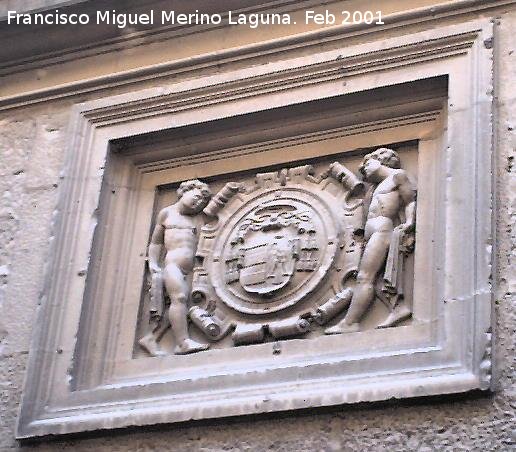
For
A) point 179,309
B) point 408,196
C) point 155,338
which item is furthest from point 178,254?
point 408,196

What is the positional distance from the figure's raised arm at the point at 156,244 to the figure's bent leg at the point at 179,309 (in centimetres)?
7

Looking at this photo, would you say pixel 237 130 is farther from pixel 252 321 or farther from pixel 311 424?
pixel 311 424

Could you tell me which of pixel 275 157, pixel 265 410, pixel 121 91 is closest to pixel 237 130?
pixel 275 157

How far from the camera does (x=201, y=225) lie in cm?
543

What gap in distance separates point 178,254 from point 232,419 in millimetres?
932

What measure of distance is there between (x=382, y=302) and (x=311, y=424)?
24.0 inches

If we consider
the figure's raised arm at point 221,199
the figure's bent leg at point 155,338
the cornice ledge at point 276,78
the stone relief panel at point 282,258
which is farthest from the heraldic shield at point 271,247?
the cornice ledge at point 276,78

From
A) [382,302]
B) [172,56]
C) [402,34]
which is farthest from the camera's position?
[172,56]

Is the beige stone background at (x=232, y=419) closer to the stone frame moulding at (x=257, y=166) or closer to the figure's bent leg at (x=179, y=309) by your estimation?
the stone frame moulding at (x=257, y=166)

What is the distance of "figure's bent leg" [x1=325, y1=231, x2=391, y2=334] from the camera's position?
16.0 ft

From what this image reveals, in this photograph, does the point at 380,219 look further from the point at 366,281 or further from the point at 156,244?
the point at 156,244

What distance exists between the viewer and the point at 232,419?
462 cm

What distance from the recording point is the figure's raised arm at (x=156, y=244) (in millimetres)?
5367

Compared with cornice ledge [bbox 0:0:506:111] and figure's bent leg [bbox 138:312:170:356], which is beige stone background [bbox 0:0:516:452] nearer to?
cornice ledge [bbox 0:0:506:111]
